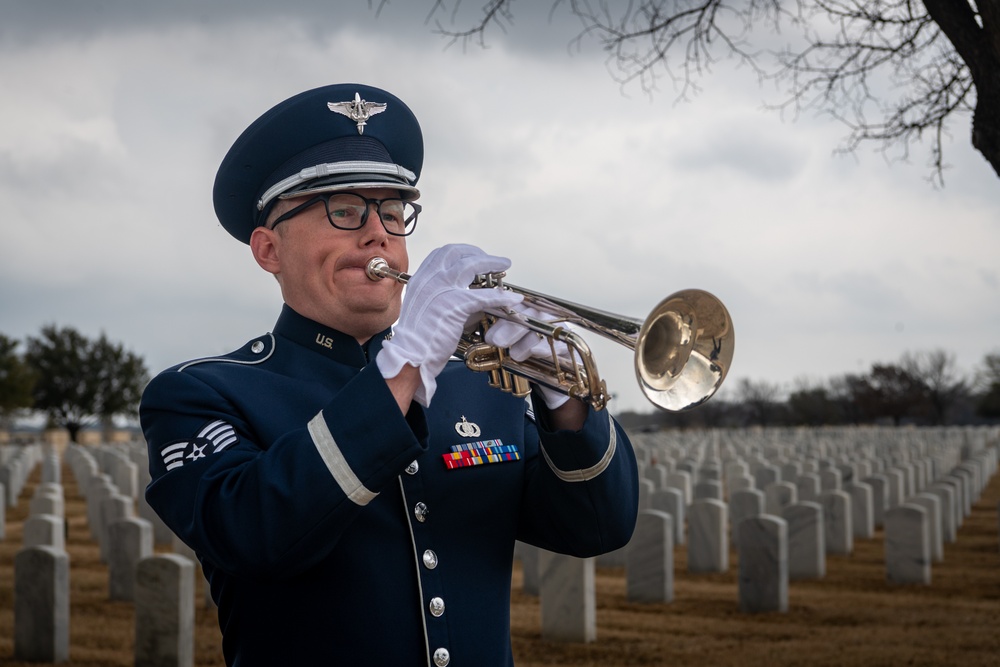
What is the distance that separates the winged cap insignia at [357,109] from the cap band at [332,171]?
0.14 meters

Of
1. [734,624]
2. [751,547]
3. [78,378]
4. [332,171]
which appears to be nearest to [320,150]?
[332,171]

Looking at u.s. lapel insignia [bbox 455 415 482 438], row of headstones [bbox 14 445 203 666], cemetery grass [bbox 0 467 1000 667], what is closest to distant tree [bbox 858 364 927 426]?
cemetery grass [bbox 0 467 1000 667]

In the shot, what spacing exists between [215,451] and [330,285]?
0.48m

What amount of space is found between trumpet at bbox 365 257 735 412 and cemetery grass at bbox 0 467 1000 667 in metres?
5.38

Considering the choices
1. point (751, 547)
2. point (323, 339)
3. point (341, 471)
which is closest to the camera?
point (341, 471)

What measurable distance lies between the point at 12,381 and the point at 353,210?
4979 cm

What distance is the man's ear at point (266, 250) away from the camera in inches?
105

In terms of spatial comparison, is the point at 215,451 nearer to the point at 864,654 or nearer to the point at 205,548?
the point at 205,548

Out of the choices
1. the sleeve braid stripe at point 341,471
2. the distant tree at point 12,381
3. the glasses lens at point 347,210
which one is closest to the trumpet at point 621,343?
Answer: the glasses lens at point 347,210

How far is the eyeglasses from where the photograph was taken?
99.4 inches

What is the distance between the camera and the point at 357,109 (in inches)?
107

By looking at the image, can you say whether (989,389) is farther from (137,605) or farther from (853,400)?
(137,605)

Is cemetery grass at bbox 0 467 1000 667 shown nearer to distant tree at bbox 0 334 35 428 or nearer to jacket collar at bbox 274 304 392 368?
jacket collar at bbox 274 304 392 368

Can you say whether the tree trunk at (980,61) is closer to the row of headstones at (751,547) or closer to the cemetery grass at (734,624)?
the cemetery grass at (734,624)
